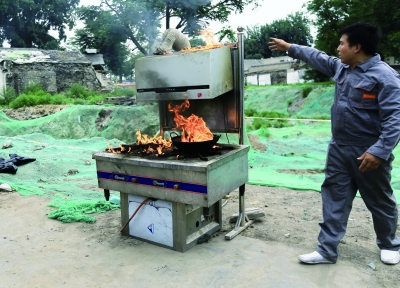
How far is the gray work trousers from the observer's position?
9.96 feet

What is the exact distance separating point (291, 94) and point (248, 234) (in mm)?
20230

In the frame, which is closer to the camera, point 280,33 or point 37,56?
point 37,56

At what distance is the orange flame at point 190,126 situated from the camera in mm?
3958

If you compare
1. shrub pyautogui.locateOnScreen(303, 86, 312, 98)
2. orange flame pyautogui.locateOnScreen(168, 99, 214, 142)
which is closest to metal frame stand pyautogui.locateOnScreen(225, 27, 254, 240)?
orange flame pyautogui.locateOnScreen(168, 99, 214, 142)

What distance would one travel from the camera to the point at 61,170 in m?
7.05

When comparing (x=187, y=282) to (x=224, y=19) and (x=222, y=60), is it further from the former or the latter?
(x=224, y=19)

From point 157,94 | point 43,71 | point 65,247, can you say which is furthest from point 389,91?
point 43,71

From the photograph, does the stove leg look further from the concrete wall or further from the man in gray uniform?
the concrete wall

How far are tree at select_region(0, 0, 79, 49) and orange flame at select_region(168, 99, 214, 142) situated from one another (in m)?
37.4

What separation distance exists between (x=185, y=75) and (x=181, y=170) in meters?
1.15

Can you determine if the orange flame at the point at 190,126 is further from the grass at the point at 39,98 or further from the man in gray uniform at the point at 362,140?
the grass at the point at 39,98

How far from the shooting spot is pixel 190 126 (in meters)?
4.21

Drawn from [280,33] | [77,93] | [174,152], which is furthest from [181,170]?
[280,33]

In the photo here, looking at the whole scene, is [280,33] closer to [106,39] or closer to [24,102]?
[106,39]
